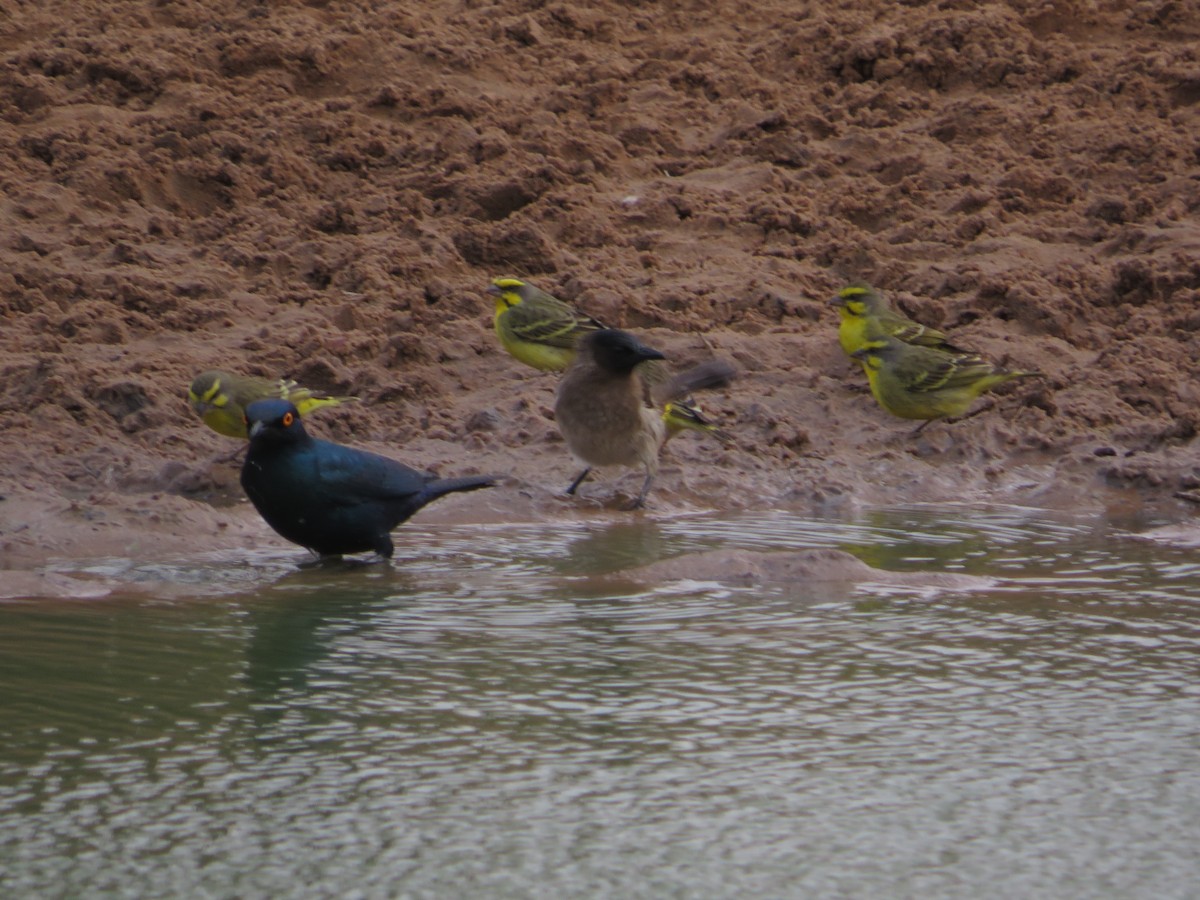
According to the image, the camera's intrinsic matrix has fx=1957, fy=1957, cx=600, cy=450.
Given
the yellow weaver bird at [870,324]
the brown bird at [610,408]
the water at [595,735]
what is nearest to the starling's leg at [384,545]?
the water at [595,735]

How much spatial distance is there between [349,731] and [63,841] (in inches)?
37.5

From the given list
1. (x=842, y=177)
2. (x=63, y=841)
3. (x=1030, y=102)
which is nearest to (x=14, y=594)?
(x=63, y=841)

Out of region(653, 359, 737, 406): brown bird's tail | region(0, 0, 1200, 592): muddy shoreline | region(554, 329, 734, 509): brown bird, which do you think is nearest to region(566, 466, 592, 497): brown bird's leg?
region(554, 329, 734, 509): brown bird

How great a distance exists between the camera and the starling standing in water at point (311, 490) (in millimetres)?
7191

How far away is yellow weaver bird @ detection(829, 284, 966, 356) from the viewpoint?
9.90 meters

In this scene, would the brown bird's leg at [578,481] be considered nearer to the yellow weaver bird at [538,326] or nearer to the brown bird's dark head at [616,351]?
the brown bird's dark head at [616,351]

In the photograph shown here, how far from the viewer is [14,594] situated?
21.4 feet

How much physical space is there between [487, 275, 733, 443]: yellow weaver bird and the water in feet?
8.43

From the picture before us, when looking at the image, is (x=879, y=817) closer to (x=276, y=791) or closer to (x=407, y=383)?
(x=276, y=791)

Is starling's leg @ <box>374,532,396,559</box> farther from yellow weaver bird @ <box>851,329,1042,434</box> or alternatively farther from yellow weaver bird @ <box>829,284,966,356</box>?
yellow weaver bird @ <box>829,284,966,356</box>

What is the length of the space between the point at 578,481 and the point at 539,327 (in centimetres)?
113

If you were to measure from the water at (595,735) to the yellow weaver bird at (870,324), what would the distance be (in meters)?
2.85

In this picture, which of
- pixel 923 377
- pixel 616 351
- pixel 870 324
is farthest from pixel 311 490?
pixel 870 324

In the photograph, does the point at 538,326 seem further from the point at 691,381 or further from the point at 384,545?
the point at 384,545
